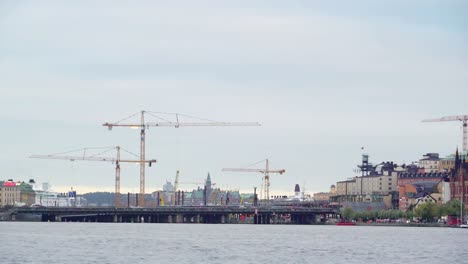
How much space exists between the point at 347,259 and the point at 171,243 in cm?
3411

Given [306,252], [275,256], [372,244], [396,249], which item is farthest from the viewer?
[372,244]

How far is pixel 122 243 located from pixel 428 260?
4085 cm

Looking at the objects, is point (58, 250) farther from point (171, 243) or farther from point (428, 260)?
point (428, 260)

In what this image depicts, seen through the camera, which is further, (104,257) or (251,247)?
(251,247)

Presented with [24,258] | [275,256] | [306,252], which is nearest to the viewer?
[24,258]

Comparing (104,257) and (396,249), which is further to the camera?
(396,249)

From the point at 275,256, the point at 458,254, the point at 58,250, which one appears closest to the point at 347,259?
the point at 275,256

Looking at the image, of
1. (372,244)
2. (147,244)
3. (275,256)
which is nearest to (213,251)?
(275,256)

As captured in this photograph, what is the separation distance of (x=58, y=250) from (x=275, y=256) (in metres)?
21.7

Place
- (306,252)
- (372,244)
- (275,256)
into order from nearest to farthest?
(275,256), (306,252), (372,244)

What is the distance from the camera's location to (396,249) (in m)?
137

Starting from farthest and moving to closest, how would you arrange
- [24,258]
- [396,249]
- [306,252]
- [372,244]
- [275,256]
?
[372,244] → [396,249] → [306,252] → [275,256] → [24,258]

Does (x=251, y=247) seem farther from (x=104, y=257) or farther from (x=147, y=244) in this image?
(x=104, y=257)

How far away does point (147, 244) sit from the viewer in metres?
142
